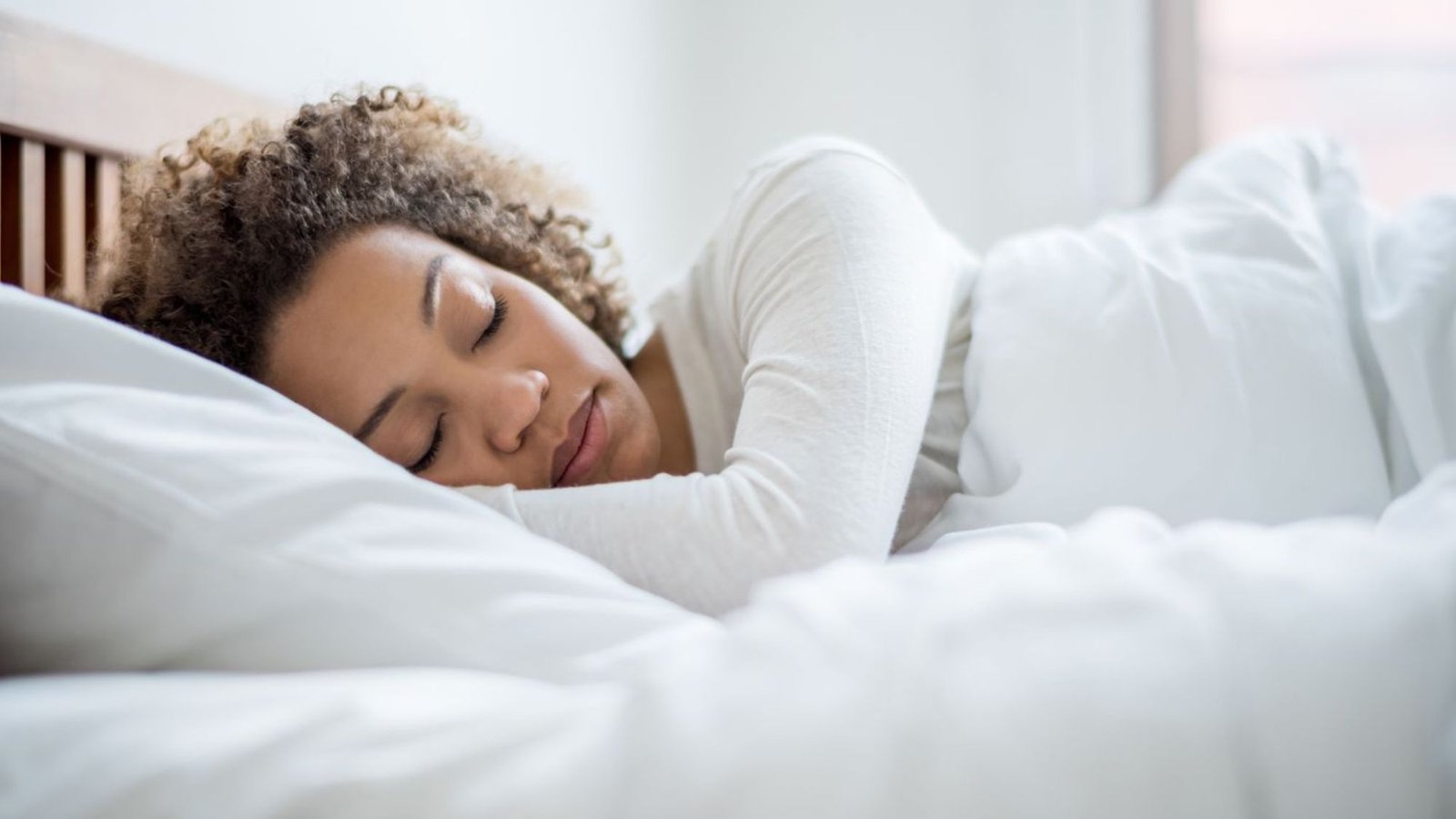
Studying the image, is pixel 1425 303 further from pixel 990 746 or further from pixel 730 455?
pixel 990 746

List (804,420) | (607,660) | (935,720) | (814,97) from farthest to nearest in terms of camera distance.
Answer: (814,97)
(804,420)
(607,660)
(935,720)

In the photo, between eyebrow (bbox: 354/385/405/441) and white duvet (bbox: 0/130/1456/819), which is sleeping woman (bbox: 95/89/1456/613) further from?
white duvet (bbox: 0/130/1456/819)

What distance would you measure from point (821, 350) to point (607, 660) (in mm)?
365

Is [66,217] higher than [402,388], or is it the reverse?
[66,217]

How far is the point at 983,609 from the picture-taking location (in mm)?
430

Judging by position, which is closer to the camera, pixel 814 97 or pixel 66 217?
pixel 66 217

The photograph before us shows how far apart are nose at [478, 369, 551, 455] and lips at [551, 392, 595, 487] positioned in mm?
50

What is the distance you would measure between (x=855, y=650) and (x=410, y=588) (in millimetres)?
233

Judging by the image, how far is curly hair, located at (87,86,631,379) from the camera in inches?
36.8

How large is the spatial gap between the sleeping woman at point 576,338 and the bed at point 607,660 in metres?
0.15

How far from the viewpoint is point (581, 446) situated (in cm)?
94

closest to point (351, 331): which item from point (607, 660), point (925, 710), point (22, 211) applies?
point (22, 211)

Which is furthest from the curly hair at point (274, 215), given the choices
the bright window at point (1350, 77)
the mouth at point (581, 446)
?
the bright window at point (1350, 77)

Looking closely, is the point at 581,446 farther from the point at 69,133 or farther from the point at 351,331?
the point at 69,133
